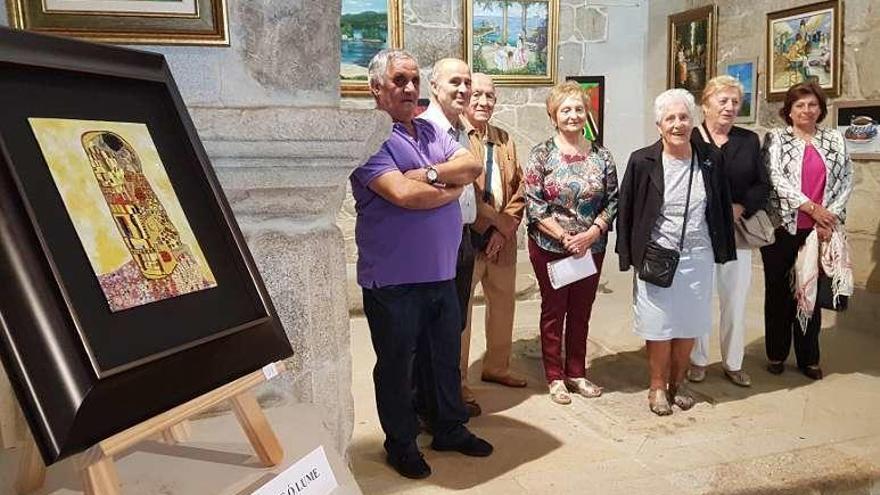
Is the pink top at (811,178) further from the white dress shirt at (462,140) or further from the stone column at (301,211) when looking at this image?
the stone column at (301,211)

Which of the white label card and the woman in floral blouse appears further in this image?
the woman in floral blouse

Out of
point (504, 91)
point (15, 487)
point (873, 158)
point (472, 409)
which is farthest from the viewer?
point (504, 91)

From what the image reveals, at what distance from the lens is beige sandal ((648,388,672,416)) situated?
2.78 metres

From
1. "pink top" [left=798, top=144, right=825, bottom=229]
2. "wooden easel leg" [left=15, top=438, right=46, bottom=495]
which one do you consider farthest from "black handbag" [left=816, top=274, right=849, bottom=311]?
"wooden easel leg" [left=15, top=438, right=46, bottom=495]

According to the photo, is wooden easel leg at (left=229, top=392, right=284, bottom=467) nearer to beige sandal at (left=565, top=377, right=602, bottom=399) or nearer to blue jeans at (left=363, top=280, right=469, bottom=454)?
blue jeans at (left=363, top=280, right=469, bottom=454)

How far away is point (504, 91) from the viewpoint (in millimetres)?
5082

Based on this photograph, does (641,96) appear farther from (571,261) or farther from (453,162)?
(453,162)

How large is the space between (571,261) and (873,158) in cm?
212

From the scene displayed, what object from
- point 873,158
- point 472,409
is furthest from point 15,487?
point 873,158

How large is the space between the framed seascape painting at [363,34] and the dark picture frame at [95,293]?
12.5 ft

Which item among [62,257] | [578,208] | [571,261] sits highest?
[62,257]

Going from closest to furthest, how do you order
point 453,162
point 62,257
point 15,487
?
point 62,257
point 15,487
point 453,162

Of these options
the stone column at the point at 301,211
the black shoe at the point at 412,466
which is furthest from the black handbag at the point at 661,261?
the stone column at the point at 301,211

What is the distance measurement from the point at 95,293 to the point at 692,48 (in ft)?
16.5
